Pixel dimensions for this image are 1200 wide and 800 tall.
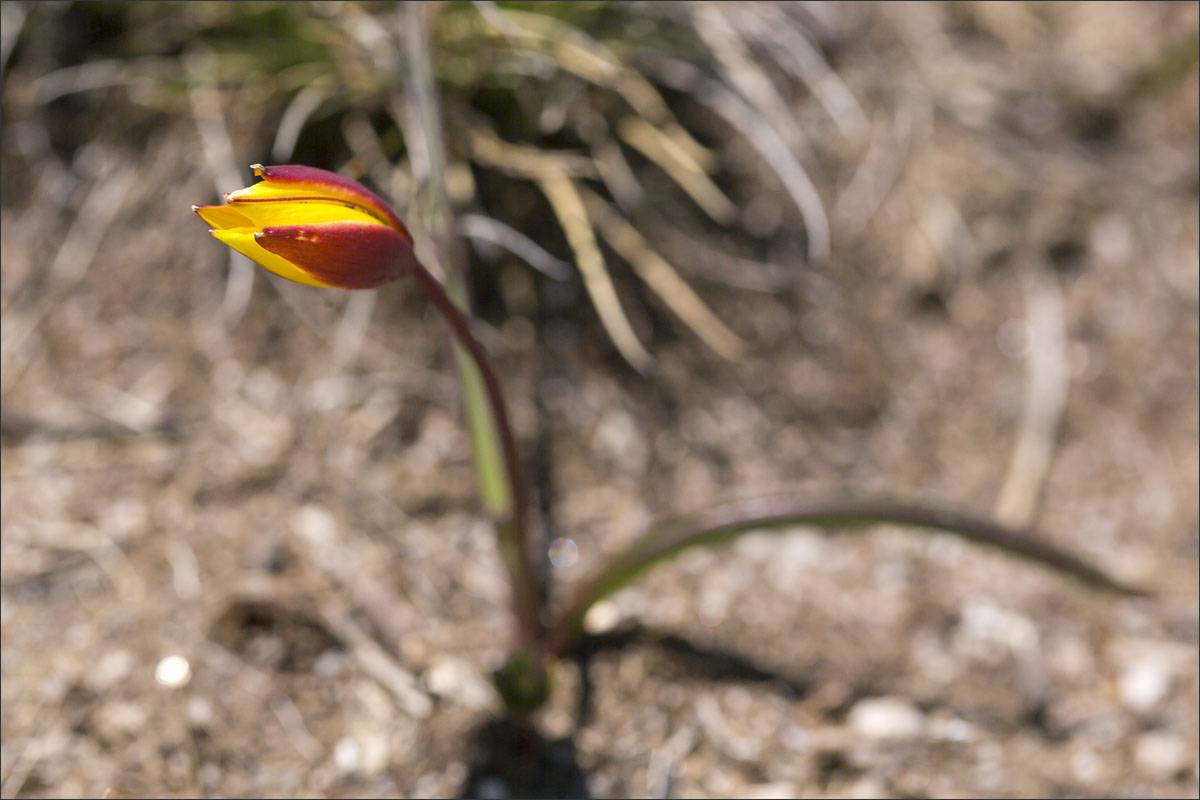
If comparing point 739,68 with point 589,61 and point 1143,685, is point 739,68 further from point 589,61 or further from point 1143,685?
point 1143,685

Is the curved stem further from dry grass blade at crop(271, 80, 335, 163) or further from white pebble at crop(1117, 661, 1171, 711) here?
white pebble at crop(1117, 661, 1171, 711)

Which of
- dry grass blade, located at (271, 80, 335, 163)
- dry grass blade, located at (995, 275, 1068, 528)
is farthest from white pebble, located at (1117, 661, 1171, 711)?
dry grass blade, located at (271, 80, 335, 163)

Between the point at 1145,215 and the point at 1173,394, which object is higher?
the point at 1145,215

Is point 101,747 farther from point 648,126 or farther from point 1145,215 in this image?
point 1145,215

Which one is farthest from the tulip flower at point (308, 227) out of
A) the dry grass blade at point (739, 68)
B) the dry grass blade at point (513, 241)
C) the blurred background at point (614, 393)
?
the dry grass blade at point (739, 68)

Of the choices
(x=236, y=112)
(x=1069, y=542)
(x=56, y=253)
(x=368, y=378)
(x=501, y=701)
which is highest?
(x=236, y=112)

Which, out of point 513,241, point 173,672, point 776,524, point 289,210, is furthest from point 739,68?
point 173,672

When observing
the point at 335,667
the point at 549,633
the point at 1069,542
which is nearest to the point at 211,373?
the point at 335,667

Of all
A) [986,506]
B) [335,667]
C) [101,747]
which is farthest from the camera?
[986,506]
